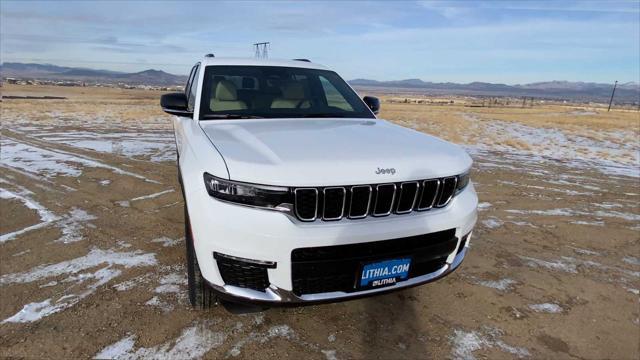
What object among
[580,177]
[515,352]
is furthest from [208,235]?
[580,177]

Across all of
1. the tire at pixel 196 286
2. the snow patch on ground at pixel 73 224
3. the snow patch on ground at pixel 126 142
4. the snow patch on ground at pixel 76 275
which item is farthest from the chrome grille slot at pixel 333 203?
the snow patch on ground at pixel 126 142

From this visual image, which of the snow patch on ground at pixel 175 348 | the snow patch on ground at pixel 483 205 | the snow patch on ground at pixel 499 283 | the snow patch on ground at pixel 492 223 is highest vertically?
the snow patch on ground at pixel 175 348

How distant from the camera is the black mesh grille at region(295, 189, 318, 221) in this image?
2217mm

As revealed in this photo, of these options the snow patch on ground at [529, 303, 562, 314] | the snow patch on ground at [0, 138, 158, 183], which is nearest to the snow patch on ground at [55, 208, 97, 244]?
the snow patch on ground at [0, 138, 158, 183]

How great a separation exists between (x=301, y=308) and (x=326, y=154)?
130cm

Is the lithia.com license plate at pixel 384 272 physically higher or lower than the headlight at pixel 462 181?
lower

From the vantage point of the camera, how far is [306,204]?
88.1 inches

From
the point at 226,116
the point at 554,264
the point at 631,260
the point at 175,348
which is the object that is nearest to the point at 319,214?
the point at 175,348

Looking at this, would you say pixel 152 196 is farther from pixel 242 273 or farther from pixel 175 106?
pixel 242 273

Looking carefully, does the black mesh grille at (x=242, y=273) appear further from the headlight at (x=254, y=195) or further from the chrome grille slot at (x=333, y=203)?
the chrome grille slot at (x=333, y=203)

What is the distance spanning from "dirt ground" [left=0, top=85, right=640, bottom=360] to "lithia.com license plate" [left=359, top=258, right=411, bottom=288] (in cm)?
50

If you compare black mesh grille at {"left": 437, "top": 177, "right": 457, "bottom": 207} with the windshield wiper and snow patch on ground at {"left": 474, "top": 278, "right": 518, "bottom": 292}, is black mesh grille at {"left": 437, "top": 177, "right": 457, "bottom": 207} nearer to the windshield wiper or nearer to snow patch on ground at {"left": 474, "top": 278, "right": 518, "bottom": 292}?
snow patch on ground at {"left": 474, "top": 278, "right": 518, "bottom": 292}

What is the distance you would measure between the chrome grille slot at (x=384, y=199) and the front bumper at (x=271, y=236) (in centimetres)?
5

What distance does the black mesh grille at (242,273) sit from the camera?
2240mm
